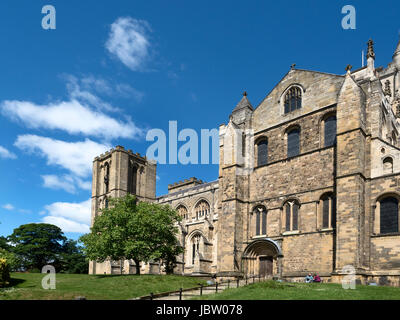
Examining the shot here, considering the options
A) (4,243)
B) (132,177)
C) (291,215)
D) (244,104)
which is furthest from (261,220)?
(4,243)

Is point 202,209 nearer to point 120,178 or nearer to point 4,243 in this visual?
point 120,178

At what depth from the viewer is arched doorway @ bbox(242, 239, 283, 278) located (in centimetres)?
2605

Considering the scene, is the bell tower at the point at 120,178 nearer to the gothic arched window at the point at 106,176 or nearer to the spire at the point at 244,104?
the gothic arched window at the point at 106,176

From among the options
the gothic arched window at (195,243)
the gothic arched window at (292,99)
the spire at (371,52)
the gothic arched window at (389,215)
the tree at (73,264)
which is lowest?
the tree at (73,264)

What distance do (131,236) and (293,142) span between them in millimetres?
14849

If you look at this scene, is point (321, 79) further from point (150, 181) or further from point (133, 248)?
point (150, 181)

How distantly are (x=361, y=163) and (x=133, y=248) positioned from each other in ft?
56.9

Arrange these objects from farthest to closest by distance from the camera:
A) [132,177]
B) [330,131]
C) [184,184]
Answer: [184,184] < [132,177] < [330,131]

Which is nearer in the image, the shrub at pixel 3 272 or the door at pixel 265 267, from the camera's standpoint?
the shrub at pixel 3 272

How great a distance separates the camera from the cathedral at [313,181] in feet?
70.6

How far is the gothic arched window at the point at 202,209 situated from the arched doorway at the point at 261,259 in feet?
66.5

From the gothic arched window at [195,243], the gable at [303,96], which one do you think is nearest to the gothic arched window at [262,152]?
the gable at [303,96]

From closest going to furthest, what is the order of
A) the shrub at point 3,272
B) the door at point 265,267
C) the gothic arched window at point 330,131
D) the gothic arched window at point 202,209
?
the shrub at point 3,272
the gothic arched window at point 330,131
the door at point 265,267
the gothic arched window at point 202,209

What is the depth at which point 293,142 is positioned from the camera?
2806 centimetres
